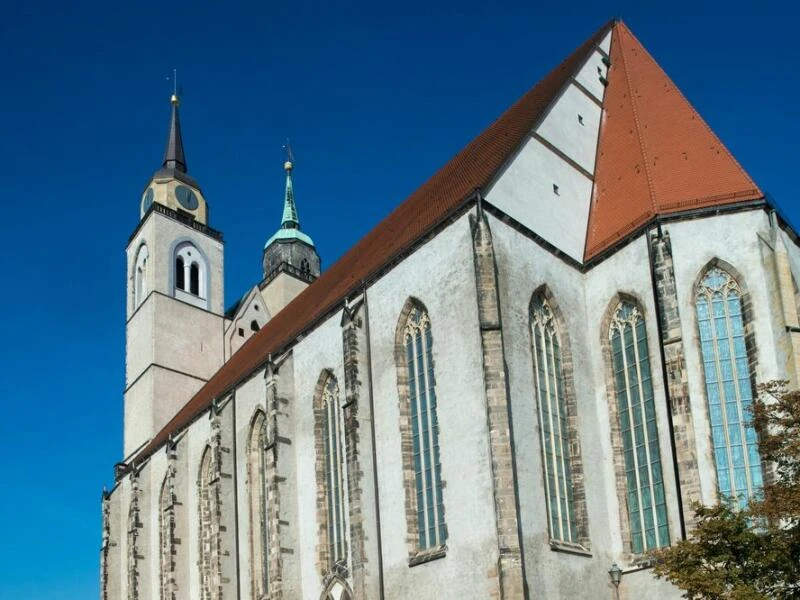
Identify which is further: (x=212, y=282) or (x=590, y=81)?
(x=212, y=282)

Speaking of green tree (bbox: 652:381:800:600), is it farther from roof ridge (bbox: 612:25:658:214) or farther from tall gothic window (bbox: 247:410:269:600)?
tall gothic window (bbox: 247:410:269:600)

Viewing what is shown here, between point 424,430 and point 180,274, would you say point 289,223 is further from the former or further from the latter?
point 424,430

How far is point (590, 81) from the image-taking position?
25391 millimetres

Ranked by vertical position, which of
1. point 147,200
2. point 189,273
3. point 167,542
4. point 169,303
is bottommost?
point 167,542

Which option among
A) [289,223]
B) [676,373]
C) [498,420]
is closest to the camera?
[498,420]

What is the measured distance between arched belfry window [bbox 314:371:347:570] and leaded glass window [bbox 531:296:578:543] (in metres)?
5.48

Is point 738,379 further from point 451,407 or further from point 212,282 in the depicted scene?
point 212,282

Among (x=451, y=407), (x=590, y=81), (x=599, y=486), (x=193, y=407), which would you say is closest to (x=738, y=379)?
(x=599, y=486)

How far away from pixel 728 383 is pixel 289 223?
106 feet

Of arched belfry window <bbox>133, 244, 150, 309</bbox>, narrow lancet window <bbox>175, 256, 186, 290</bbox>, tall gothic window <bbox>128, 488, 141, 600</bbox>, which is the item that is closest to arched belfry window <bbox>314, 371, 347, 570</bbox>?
tall gothic window <bbox>128, 488, 141, 600</bbox>

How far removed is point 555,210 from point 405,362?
4.68m

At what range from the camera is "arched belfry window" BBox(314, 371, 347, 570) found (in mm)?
23203

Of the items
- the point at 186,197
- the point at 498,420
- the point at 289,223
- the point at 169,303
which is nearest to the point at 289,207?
the point at 289,223

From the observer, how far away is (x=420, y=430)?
67.9 feet
